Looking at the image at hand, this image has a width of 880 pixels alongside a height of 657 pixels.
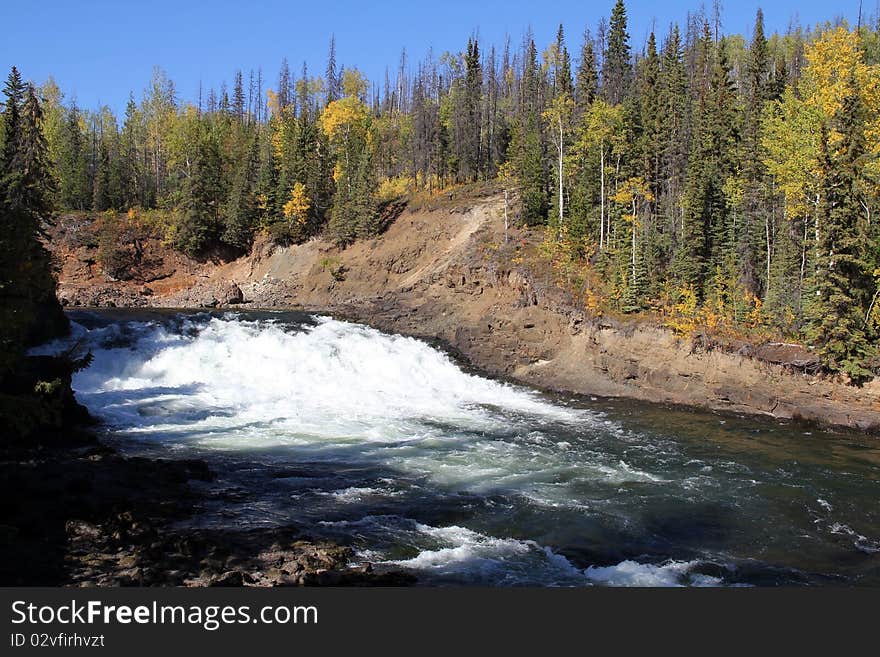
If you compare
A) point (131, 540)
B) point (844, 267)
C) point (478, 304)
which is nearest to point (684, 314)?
point (844, 267)

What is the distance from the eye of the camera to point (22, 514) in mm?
12406

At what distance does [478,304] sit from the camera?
1534 inches

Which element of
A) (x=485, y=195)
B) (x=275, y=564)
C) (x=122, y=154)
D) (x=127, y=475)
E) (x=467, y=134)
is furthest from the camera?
(x=122, y=154)

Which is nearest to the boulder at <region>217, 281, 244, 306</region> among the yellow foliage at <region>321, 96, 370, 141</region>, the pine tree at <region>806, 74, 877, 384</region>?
the yellow foliage at <region>321, 96, 370, 141</region>

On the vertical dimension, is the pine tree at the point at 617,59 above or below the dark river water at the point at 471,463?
above

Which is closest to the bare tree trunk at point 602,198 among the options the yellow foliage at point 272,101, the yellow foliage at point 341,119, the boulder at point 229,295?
the boulder at point 229,295

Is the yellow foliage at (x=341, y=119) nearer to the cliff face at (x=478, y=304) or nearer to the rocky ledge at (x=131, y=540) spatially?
the cliff face at (x=478, y=304)

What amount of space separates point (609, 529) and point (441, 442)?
7.95 metres

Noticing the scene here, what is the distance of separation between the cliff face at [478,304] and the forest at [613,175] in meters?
1.79

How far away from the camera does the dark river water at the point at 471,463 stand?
503 inches

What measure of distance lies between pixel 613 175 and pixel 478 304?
13991 mm

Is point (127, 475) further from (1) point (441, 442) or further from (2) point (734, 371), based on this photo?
(2) point (734, 371)

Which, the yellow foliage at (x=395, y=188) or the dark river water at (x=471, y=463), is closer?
the dark river water at (x=471, y=463)

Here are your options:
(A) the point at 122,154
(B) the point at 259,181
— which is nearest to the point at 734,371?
(B) the point at 259,181
